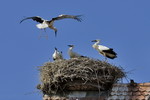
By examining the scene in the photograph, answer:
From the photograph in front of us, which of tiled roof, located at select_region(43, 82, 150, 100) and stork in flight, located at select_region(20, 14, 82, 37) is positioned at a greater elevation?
stork in flight, located at select_region(20, 14, 82, 37)

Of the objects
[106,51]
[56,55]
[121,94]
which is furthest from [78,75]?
[56,55]

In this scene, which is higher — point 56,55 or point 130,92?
point 56,55

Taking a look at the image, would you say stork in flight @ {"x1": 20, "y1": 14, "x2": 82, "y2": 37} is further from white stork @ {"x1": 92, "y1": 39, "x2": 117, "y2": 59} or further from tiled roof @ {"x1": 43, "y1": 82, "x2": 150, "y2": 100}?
tiled roof @ {"x1": 43, "y1": 82, "x2": 150, "y2": 100}

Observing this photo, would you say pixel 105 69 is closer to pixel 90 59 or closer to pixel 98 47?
pixel 90 59

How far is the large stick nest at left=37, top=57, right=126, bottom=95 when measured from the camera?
38.6 feet

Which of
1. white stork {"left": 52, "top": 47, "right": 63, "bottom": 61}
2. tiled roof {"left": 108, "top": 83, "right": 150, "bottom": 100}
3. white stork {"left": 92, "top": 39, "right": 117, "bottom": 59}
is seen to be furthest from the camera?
white stork {"left": 52, "top": 47, "right": 63, "bottom": 61}

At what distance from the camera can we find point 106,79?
1187 cm

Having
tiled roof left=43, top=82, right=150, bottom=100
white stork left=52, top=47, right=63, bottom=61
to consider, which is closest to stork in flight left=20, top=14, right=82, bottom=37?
white stork left=52, top=47, right=63, bottom=61

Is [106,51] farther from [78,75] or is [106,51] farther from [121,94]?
[121,94]

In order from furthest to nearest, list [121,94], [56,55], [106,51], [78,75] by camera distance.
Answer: [56,55] → [106,51] → [78,75] → [121,94]

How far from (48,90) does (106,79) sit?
132 centimetres

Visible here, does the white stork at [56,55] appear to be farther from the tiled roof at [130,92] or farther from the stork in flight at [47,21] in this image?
the tiled roof at [130,92]

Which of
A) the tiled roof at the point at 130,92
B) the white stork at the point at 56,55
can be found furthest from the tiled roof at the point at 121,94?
the white stork at the point at 56,55

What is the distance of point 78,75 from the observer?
11930 mm
